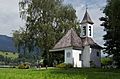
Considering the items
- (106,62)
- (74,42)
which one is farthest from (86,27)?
(106,62)

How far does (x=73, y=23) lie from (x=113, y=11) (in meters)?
33.3

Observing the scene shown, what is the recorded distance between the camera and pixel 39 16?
7300 centimetres

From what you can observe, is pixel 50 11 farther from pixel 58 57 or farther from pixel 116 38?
pixel 116 38

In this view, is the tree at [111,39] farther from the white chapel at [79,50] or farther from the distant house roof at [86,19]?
the distant house roof at [86,19]

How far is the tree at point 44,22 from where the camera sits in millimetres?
71625

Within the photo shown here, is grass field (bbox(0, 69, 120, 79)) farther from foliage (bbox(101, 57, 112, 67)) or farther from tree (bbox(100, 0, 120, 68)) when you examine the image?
foliage (bbox(101, 57, 112, 67))

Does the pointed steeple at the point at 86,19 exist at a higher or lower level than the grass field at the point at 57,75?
higher

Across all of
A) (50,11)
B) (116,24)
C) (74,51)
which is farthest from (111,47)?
(50,11)

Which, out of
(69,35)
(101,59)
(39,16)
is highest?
(39,16)

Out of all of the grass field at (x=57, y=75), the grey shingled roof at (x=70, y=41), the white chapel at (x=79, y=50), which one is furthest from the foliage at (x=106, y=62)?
the grass field at (x=57, y=75)

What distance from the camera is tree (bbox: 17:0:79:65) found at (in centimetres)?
7162

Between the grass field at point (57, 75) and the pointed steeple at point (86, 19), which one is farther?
the pointed steeple at point (86, 19)

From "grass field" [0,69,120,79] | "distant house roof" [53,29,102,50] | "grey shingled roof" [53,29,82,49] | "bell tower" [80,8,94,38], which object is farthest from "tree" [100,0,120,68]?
"grass field" [0,69,120,79]

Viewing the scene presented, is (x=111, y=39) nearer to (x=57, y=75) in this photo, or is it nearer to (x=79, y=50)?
(x=79, y=50)
